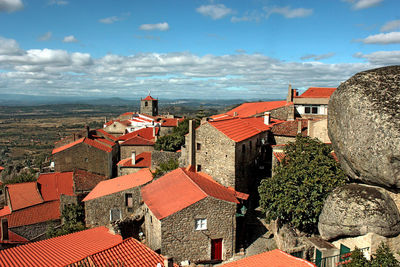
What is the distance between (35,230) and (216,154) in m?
19.6

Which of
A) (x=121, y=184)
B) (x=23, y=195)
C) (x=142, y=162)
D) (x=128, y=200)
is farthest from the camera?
(x=142, y=162)

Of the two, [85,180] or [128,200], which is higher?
[128,200]

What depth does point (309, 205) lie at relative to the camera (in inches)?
636

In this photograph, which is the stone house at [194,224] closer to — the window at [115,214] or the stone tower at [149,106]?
the window at [115,214]

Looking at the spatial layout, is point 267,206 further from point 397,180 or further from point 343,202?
point 397,180

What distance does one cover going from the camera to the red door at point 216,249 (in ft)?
59.8

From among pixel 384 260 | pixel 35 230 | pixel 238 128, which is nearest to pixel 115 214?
pixel 35 230

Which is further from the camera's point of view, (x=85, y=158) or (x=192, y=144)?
(x=85, y=158)

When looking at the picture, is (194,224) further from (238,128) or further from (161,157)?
(161,157)

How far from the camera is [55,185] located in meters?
34.9

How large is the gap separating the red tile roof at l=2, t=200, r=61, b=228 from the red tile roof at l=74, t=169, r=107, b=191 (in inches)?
104

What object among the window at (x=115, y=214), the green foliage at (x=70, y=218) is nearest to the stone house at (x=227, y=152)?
the window at (x=115, y=214)

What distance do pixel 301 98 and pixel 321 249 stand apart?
92.8 ft

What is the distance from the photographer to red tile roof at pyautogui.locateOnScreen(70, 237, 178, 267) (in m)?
13.2
